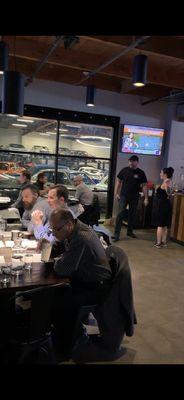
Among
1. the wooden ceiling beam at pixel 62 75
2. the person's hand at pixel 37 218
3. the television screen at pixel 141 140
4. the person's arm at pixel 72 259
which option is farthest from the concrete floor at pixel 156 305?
the wooden ceiling beam at pixel 62 75

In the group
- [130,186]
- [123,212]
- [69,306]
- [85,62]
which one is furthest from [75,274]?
[130,186]

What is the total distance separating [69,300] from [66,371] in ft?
1.63

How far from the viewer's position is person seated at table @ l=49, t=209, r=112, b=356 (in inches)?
93.7

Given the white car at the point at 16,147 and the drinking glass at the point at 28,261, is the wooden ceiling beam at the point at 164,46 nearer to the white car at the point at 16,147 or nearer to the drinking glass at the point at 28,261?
the drinking glass at the point at 28,261

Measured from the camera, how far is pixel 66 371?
7.70 ft

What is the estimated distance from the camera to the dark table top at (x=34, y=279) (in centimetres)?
213

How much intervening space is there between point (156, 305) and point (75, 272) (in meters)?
1.69

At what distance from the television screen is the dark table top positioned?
556 centimetres

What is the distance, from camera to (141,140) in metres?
7.79

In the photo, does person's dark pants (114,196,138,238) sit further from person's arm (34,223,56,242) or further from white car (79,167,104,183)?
person's arm (34,223,56,242)

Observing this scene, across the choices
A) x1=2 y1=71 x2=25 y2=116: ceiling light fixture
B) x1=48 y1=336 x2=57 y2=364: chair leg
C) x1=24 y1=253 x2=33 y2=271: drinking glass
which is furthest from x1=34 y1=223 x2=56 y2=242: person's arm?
x1=2 y1=71 x2=25 y2=116: ceiling light fixture

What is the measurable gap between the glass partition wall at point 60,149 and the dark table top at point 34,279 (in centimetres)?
484
